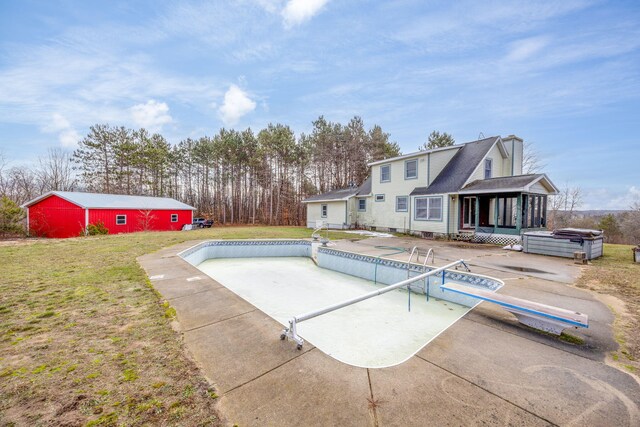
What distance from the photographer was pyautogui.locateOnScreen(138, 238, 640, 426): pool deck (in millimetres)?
1808

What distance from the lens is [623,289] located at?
16.2 ft

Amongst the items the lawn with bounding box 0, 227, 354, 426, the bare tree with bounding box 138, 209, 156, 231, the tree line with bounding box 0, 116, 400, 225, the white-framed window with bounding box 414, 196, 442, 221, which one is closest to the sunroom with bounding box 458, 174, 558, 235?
the white-framed window with bounding box 414, 196, 442, 221

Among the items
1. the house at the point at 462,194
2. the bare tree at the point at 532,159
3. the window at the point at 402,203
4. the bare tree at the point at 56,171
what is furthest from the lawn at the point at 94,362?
the bare tree at the point at 56,171

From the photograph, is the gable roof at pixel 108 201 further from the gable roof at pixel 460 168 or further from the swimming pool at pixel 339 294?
the gable roof at pixel 460 168

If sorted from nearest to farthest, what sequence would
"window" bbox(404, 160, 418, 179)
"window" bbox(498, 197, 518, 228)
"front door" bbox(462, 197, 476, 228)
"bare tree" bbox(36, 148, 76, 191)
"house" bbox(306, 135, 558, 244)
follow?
"house" bbox(306, 135, 558, 244)
"window" bbox(498, 197, 518, 228)
"front door" bbox(462, 197, 476, 228)
"window" bbox(404, 160, 418, 179)
"bare tree" bbox(36, 148, 76, 191)

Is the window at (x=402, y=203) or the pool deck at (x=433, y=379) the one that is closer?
the pool deck at (x=433, y=379)

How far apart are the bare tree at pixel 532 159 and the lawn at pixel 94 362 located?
27137 millimetres

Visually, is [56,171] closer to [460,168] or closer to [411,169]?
[411,169]

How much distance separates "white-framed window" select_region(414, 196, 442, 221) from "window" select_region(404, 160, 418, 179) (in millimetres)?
1737

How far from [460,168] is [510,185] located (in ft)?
10.9

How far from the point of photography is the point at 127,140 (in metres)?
27.1

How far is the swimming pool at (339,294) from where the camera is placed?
4203 millimetres

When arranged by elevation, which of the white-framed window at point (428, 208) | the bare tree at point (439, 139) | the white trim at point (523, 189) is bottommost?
the white-framed window at point (428, 208)

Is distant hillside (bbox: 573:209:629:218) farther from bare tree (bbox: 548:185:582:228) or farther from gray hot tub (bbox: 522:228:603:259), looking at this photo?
gray hot tub (bbox: 522:228:603:259)
